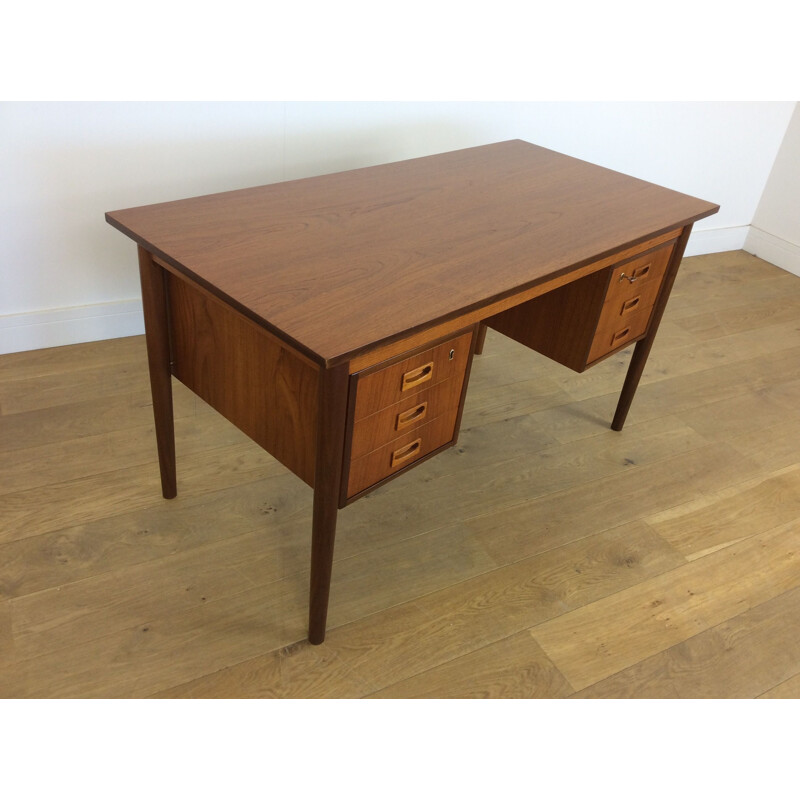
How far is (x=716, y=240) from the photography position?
373cm

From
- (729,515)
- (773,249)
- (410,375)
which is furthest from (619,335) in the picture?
(773,249)

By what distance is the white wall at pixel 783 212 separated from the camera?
3.60 meters

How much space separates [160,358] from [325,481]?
1.81ft

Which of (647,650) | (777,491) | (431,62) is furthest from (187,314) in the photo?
(777,491)

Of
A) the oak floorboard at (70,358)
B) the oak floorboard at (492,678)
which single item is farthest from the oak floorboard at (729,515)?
the oak floorboard at (70,358)

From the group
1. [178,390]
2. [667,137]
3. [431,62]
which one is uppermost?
[431,62]

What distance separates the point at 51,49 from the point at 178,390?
963 mm

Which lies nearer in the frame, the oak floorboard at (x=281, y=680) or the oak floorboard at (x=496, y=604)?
the oak floorboard at (x=281, y=680)

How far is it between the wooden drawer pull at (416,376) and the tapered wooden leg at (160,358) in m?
0.56

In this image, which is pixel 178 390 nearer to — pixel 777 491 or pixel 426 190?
pixel 426 190

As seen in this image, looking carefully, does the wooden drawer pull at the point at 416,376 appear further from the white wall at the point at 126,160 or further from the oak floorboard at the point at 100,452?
the white wall at the point at 126,160

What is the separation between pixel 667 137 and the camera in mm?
3271

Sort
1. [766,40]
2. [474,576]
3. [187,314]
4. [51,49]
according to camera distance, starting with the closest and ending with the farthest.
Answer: [187,314], [474,576], [51,49], [766,40]

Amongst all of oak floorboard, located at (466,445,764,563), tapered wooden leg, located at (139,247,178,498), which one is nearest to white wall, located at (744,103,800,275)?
oak floorboard, located at (466,445,764,563)
